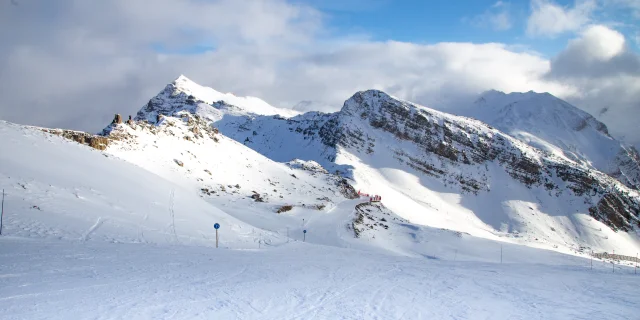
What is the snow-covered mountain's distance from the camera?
10019 centimetres

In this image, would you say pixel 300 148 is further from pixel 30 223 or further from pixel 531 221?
pixel 30 223

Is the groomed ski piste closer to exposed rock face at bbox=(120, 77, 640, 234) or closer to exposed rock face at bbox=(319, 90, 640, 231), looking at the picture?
exposed rock face at bbox=(120, 77, 640, 234)

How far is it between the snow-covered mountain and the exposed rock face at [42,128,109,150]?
5440cm

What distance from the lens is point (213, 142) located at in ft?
210

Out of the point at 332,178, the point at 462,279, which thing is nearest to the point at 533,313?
the point at 462,279

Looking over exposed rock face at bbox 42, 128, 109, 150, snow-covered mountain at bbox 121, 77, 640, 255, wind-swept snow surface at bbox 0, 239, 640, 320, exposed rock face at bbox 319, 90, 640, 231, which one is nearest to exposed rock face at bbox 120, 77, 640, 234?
exposed rock face at bbox 319, 90, 640, 231

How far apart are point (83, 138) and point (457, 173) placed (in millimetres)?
106667

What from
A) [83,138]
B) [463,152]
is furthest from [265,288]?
[463,152]

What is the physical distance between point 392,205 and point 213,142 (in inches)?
1491

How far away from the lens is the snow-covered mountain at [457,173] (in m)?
100

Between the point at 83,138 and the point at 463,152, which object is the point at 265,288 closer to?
the point at 83,138

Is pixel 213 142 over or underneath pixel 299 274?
over

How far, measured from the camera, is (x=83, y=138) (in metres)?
43.2

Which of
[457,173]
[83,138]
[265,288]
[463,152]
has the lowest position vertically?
[265,288]
